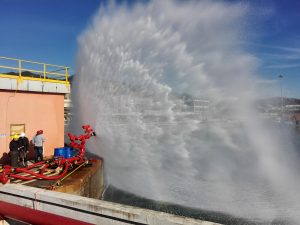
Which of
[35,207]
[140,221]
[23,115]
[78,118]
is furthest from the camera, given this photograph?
[78,118]

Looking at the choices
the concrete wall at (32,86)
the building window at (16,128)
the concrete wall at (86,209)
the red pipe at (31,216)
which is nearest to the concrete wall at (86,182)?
the red pipe at (31,216)

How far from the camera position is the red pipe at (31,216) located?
5773mm

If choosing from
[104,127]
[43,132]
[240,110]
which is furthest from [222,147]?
[43,132]

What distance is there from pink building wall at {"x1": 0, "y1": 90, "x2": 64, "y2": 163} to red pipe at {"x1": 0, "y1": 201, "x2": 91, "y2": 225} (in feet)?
21.2

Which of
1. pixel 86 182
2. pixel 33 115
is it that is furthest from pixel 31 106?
pixel 86 182

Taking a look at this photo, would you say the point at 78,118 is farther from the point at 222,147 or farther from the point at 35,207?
the point at 222,147

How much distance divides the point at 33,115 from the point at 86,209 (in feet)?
32.3

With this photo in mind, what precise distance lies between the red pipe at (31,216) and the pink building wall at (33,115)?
646cm

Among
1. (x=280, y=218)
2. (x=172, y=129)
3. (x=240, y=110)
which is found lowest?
(x=280, y=218)

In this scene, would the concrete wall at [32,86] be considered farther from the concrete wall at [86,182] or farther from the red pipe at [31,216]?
the red pipe at [31,216]

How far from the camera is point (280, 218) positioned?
10.1 m

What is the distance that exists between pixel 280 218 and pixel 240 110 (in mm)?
6517

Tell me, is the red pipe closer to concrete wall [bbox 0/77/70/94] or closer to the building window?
the building window

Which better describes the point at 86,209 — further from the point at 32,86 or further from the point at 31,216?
the point at 32,86
